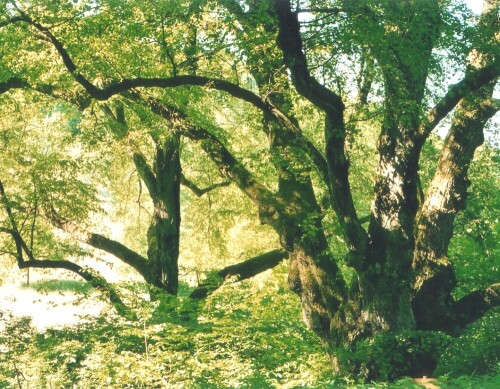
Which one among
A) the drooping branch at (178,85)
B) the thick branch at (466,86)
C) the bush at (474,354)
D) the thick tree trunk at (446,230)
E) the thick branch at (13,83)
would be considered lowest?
the bush at (474,354)

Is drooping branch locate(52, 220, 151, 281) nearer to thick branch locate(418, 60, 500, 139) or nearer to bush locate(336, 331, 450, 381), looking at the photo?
bush locate(336, 331, 450, 381)

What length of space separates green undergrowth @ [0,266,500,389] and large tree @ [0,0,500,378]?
88cm

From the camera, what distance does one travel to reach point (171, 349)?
30.8 ft

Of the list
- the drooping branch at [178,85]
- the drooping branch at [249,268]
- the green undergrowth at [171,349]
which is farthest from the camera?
the drooping branch at [249,268]

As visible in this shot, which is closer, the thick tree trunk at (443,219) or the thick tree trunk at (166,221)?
the thick tree trunk at (443,219)

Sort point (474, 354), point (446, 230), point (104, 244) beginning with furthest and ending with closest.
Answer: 1. point (104, 244)
2. point (474, 354)
3. point (446, 230)

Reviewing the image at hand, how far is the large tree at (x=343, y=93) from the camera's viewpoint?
A: 344 inches

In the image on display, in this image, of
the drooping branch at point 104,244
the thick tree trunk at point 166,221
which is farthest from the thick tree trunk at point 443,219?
the drooping branch at point 104,244

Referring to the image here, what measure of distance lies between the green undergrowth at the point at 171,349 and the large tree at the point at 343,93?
2.90ft

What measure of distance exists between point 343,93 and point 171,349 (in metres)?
4.82

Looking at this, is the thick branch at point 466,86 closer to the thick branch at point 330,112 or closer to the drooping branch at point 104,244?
the thick branch at point 330,112

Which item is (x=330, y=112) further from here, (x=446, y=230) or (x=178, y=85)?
(x=446, y=230)

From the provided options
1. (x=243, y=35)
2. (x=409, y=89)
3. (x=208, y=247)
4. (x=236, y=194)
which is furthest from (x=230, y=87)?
(x=208, y=247)

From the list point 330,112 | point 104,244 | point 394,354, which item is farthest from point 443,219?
point 104,244
